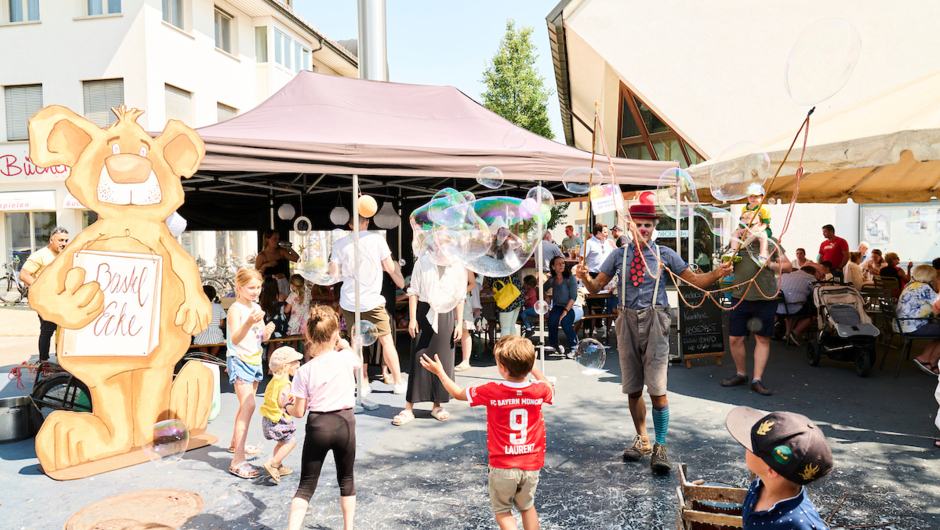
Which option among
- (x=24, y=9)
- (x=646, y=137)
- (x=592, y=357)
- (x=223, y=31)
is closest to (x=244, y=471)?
(x=592, y=357)

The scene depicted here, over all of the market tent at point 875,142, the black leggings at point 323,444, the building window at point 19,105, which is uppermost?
the building window at point 19,105

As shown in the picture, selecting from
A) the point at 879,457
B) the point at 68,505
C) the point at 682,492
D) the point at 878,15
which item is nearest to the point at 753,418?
the point at 682,492

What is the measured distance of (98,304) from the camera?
405 centimetres

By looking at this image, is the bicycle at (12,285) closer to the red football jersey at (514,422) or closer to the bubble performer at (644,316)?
the bubble performer at (644,316)

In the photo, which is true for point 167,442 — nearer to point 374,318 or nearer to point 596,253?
point 374,318

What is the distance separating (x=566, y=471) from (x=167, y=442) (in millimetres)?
2446

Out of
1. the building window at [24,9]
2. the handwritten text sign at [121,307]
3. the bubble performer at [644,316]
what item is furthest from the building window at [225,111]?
the bubble performer at [644,316]

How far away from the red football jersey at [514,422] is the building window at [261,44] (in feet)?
68.7

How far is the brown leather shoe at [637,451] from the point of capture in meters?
3.85

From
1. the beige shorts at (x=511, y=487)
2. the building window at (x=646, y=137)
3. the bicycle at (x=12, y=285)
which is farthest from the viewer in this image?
the building window at (x=646, y=137)

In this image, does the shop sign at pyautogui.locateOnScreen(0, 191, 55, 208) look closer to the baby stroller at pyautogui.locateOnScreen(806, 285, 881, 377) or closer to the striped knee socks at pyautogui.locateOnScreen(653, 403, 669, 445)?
the striped knee socks at pyautogui.locateOnScreen(653, 403, 669, 445)

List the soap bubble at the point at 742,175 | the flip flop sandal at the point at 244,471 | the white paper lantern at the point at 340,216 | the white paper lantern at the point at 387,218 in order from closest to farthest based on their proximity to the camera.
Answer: the flip flop sandal at the point at 244,471
the soap bubble at the point at 742,175
the white paper lantern at the point at 387,218
the white paper lantern at the point at 340,216

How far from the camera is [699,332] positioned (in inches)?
268

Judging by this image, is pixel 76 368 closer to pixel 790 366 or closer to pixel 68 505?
pixel 68 505
